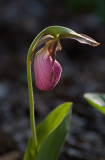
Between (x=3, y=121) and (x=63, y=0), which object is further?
(x=63, y=0)

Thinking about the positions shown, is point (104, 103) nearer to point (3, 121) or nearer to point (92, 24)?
point (3, 121)

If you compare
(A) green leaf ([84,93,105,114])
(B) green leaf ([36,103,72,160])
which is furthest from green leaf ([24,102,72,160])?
(A) green leaf ([84,93,105,114])

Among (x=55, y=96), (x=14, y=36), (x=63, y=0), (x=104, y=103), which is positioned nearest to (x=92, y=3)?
(x=63, y=0)

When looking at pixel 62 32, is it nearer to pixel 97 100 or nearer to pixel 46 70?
pixel 46 70

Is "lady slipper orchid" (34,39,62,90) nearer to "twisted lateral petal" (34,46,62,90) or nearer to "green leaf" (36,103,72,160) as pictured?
"twisted lateral petal" (34,46,62,90)

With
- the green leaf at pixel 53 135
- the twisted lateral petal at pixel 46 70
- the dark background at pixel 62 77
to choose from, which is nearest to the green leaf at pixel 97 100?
the green leaf at pixel 53 135

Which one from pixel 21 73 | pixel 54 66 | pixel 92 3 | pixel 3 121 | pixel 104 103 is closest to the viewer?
pixel 54 66

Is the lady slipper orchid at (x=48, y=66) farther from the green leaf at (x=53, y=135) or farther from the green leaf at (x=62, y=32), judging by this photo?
the green leaf at (x=53, y=135)
